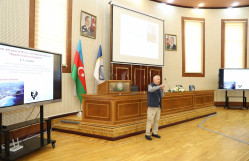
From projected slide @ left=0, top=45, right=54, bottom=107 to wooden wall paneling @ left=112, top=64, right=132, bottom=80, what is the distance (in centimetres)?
286

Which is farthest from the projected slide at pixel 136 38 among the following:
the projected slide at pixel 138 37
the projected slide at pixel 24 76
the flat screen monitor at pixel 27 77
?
the projected slide at pixel 24 76

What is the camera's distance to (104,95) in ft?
13.3

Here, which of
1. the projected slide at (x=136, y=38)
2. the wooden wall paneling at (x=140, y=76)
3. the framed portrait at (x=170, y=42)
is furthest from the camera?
A: the framed portrait at (x=170, y=42)

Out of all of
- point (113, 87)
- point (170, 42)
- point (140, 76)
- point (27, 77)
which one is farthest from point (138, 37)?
point (27, 77)

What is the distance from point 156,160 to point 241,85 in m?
6.73

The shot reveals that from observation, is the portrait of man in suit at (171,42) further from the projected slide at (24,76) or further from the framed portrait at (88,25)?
the projected slide at (24,76)

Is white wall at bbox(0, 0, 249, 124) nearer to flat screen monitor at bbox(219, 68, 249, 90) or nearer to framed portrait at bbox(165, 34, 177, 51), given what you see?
framed portrait at bbox(165, 34, 177, 51)

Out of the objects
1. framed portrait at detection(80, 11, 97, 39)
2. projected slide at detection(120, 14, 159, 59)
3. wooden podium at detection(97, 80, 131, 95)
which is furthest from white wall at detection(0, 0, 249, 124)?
wooden podium at detection(97, 80, 131, 95)

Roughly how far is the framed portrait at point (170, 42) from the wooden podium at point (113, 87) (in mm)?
4268

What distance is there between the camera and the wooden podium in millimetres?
4145

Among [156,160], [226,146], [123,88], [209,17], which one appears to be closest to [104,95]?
[123,88]

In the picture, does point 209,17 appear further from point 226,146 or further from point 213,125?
point 226,146

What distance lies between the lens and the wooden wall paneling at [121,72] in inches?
238

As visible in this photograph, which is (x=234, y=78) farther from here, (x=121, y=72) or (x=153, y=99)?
(x=153, y=99)
